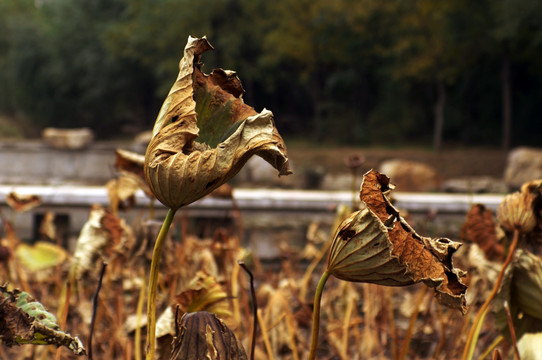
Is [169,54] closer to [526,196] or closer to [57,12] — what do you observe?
[57,12]

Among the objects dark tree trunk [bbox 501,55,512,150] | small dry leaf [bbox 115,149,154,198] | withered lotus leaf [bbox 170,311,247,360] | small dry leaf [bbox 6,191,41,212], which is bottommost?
withered lotus leaf [bbox 170,311,247,360]

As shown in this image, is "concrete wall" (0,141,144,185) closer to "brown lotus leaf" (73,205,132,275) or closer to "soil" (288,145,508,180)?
"soil" (288,145,508,180)

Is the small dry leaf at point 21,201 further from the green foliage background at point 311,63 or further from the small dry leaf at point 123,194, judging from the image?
the green foliage background at point 311,63

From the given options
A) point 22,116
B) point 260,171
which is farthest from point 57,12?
point 260,171

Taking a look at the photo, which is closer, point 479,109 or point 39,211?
point 39,211

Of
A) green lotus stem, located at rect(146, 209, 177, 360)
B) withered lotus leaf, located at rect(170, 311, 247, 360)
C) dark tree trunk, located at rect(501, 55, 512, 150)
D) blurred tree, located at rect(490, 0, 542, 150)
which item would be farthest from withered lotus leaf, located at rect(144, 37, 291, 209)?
dark tree trunk, located at rect(501, 55, 512, 150)

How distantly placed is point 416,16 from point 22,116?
1592 cm

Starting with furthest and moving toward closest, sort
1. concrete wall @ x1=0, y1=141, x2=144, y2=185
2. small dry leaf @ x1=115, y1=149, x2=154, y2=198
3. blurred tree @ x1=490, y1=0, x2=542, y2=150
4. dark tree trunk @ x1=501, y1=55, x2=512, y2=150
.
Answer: dark tree trunk @ x1=501, y1=55, x2=512, y2=150 < blurred tree @ x1=490, y1=0, x2=542, y2=150 < concrete wall @ x1=0, y1=141, x2=144, y2=185 < small dry leaf @ x1=115, y1=149, x2=154, y2=198

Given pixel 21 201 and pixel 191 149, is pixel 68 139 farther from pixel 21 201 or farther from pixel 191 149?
pixel 191 149

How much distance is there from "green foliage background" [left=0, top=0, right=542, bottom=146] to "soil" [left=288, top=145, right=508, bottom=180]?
1.93 meters

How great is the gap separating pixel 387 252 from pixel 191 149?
0.73ft

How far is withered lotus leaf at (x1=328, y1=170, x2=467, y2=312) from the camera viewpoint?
646 mm

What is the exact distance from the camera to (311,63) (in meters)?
18.7

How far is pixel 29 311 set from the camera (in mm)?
663
